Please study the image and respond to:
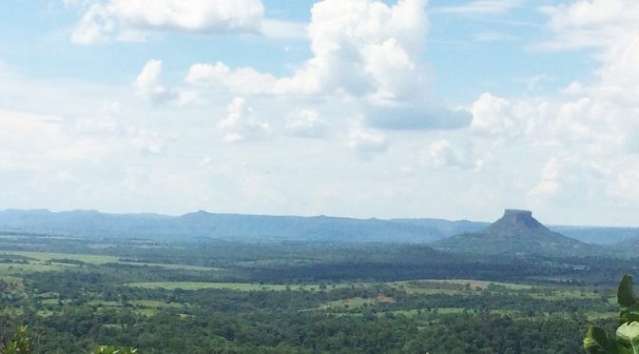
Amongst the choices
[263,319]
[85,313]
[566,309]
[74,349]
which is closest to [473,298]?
[566,309]

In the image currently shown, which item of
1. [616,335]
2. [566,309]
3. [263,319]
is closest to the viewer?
[616,335]

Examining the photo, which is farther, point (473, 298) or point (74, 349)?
point (473, 298)

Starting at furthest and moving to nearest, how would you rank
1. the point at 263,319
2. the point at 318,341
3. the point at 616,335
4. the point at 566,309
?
1. the point at 566,309
2. the point at 263,319
3. the point at 318,341
4. the point at 616,335

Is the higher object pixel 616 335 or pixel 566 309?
pixel 616 335

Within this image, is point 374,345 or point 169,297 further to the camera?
point 169,297

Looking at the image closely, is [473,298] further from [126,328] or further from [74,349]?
[74,349]

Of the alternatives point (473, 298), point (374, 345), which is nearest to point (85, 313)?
point (374, 345)

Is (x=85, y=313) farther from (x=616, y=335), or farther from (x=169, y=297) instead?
(x=616, y=335)

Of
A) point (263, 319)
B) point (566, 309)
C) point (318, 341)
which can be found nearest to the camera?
point (318, 341)

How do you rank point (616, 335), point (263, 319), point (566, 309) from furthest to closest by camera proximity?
point (566, 309), point (263, 319), point (616, 335)
